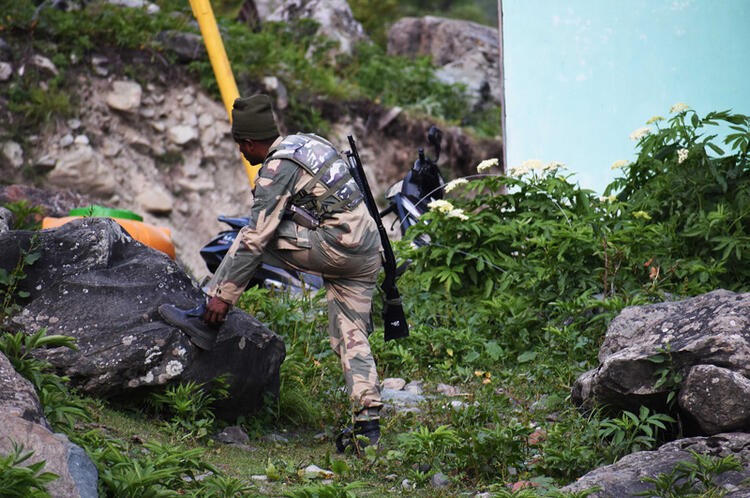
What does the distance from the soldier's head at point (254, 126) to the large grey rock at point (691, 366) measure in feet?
7.15

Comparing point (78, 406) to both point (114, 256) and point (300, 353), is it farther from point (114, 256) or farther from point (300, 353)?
point (300, 353)

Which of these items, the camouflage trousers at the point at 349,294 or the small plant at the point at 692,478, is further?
the camouflage trousers at the point at 349,294

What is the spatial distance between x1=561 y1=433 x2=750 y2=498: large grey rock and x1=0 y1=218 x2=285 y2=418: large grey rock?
6.73ft

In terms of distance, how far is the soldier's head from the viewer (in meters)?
5.38

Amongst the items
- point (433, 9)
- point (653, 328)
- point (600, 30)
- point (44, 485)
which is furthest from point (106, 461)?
point (433, 9)

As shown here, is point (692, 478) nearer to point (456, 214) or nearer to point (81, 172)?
point (456, 214)

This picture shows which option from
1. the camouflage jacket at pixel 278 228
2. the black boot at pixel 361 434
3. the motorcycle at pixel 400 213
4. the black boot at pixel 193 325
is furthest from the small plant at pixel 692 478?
the motorcycle at pixel 400 213

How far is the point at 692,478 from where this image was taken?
13.8 ft

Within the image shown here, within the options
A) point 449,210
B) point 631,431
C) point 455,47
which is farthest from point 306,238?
point 455,47

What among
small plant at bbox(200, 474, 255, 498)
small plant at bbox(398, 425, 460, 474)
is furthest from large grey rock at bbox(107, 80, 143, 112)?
small plant at bbox(200, 474, 255, 498)

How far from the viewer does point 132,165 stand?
44.1 ft

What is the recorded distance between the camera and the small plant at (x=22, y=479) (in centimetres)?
330

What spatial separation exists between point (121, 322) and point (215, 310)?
20.7 inches

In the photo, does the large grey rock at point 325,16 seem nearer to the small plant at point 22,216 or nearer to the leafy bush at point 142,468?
the small plant at point 22,216
